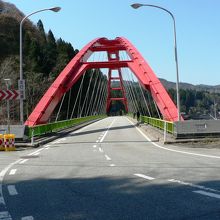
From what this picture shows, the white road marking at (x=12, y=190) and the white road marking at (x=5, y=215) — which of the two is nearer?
the white road marking at (x=5, y=215)

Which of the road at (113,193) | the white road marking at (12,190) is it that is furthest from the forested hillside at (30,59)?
the white road marking at (12,190)

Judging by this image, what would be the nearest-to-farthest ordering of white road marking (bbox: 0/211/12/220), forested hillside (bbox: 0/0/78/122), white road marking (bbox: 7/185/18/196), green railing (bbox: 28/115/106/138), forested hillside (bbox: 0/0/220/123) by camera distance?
white road marking (bbox: 0/211/12/220) → white road marking (bbox: 7/185/18/196) → green railing (bbox: 28/115/106/138) → forested hillside (bbox: 0/0/220/123) → forested hillside (bbox: 0/0/78/122)

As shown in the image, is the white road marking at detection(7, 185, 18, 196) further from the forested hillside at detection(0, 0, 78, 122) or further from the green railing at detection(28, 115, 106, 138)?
the forested hillside at detection(0, 0, 78, 122)

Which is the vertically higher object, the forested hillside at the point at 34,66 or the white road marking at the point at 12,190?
the forested hillside at the point at 34,66

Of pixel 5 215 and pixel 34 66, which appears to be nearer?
pixel 5 215

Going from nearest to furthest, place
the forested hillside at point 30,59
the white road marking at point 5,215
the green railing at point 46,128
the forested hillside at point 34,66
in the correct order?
the white road marking at point 5,215, the green railing at point 46,128, the forested hillside at point 34,66, the forested hillside at point 30,59

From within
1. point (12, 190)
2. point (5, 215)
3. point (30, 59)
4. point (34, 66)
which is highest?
point (30, 59)

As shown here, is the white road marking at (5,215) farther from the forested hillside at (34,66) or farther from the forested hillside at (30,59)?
the forested hillside at (30,59)

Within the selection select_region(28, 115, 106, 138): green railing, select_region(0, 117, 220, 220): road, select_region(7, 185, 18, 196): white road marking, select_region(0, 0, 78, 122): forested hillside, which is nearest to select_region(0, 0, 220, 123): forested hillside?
select_region(0, 0, 78, 122): forested hillside

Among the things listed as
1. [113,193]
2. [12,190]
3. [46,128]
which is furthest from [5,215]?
[46,128]

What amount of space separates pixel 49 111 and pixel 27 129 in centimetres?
1216

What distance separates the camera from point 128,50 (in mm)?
48250

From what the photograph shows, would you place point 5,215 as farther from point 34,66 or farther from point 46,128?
point 34,66

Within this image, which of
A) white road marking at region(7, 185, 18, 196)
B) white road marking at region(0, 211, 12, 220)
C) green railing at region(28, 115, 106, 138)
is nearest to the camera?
white road marking at region(0, 211, 12, 220)
